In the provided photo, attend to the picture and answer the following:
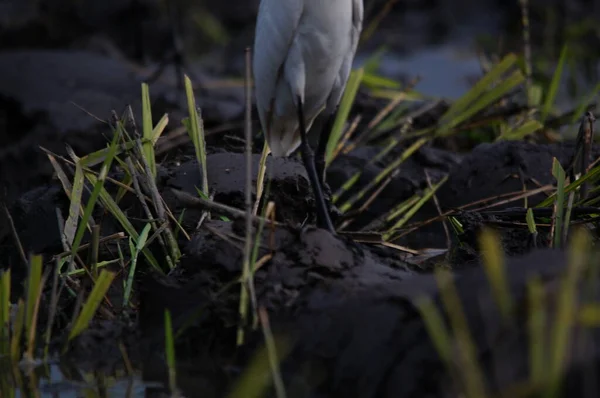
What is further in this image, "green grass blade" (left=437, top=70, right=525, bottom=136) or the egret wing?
"green grass blade" (left=437, top=70, right=525, bottom=136)

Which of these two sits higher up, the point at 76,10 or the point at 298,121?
the point at 298,121

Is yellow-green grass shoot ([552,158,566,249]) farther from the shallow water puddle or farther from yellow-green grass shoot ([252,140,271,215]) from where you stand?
the shallow water puddle

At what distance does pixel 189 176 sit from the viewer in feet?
15.2

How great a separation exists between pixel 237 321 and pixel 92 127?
175 inches

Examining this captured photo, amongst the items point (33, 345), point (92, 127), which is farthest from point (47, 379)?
point (92, 127)

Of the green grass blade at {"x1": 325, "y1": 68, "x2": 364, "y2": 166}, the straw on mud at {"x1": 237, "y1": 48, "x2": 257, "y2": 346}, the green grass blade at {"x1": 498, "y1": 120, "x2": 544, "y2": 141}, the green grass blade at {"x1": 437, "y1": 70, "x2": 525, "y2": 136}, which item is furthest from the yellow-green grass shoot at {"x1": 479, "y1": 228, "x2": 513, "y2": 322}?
the green grass blade at {"x1": 437, "y1": 70, "x2": 525, "y2": 136}

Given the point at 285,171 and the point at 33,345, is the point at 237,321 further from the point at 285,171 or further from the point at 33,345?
the point at 285,171

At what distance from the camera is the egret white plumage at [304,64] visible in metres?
4.58

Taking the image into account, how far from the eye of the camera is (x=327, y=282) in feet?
11.3

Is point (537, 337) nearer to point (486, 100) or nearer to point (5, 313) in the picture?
point (5, 313)

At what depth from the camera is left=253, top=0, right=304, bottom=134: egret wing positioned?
4.58m

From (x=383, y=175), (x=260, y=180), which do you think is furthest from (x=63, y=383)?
(x=383, y=175)

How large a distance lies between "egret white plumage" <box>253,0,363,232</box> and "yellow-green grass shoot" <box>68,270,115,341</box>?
1.14 meters

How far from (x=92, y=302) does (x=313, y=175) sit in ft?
4.69
